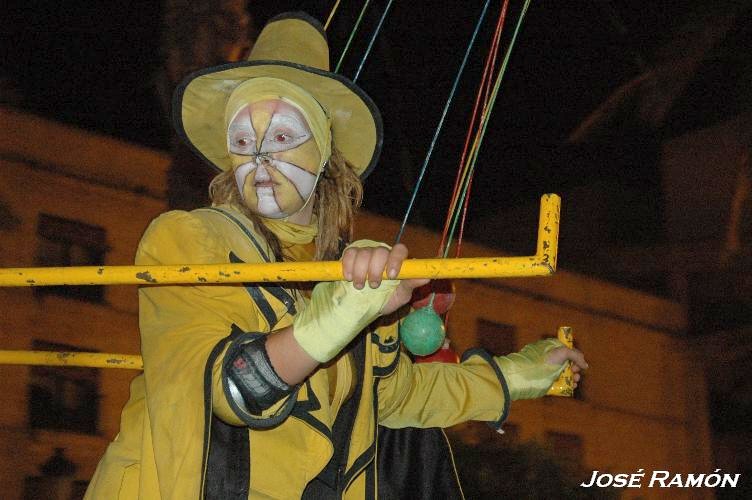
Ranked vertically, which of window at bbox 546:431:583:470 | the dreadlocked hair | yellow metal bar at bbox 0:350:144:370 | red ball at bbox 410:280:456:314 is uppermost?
window at bbox 546:431:583:470

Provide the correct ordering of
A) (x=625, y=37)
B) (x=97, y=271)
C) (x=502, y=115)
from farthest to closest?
(x=502, y=115)
(x=625, y=37)
(x=97, y=271)

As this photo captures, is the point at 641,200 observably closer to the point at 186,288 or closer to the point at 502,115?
the point at 502,115

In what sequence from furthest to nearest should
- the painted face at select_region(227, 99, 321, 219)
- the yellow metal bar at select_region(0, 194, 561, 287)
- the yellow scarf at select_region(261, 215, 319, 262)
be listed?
the yellow scarf at select_region(261, 215, 319, 262) → the painted face at select_region(227, 99, 321, 219) → the yellow metal bar at select_region(0, 194, 561, 287)

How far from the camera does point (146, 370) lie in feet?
8.48

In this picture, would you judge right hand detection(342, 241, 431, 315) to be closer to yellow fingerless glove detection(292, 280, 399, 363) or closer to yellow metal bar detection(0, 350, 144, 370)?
yellow fingerless glove detection(292, 280, 399, 363)

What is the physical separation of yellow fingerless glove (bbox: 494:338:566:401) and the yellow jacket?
51 centimetres

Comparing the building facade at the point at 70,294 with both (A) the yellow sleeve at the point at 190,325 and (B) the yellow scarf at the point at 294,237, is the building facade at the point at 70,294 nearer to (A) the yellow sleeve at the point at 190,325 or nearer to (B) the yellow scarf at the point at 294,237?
(B) the yellow scarf at the point at 294,237

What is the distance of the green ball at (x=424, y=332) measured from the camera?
9.97 ft

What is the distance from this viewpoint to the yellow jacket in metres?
2.48

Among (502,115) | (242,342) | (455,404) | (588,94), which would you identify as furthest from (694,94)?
(242,342)

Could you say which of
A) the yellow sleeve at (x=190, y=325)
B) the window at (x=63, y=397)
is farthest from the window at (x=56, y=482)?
the yellow sleeve at (x=190, y=325)

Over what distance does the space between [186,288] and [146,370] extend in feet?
0.75

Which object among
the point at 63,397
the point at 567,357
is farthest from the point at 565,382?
the point at 63,397

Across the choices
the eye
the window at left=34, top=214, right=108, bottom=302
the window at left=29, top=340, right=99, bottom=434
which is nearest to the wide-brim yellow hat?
the eye
